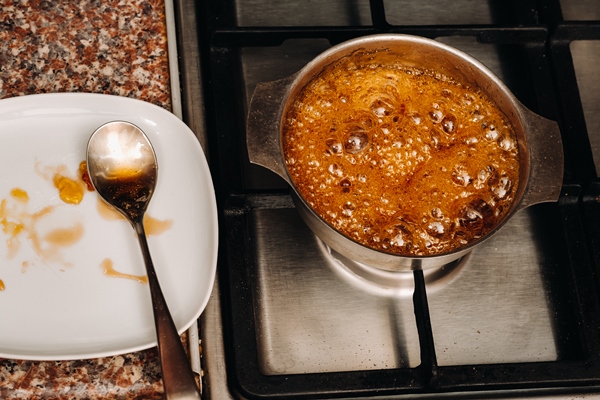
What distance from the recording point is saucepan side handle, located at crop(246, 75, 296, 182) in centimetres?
63

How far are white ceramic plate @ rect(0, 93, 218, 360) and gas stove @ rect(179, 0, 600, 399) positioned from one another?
0.11 ft

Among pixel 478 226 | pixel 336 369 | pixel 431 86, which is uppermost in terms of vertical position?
pixel 431 86

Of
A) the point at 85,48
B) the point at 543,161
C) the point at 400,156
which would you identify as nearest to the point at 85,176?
the point at 85,48

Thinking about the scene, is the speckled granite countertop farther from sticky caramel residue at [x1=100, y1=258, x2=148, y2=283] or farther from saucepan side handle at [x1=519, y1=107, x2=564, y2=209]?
saucepan side handle at [x1=519, y1=107, x2=564, y2=209]

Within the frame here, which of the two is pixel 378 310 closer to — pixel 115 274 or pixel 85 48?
pixel 115 274

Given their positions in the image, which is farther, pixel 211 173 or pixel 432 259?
pixel 211 173

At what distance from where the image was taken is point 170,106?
0.76 metres

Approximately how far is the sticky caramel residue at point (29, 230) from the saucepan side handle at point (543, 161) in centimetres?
46

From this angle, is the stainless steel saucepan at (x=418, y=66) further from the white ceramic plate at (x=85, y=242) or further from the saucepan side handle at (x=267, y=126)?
the white ceramic plate at (x=85, y=242)

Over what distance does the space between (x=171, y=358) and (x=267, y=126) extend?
9.4 inches

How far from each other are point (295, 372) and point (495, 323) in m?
0.24

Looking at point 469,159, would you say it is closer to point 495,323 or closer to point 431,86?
point 431,86

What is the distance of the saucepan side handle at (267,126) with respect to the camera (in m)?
0.63

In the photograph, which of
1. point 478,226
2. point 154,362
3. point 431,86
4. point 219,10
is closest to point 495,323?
point 478,226
